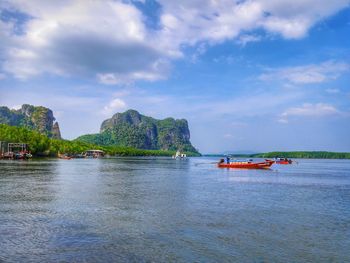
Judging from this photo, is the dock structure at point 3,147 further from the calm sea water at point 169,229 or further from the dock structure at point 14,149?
the calm sea water at point 169,229

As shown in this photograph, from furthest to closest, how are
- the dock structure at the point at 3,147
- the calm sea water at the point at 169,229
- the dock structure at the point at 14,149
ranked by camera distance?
the dock structure at the point at 3,147 → the dock structure at the point at 14,149 → the calm sea water at the point at 169,229

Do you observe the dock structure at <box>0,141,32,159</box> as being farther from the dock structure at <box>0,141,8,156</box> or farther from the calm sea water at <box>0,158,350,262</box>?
the calm sea water at <box>0,158,350,262</box>

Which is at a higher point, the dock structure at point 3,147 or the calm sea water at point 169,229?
the dock structure at point 3,147

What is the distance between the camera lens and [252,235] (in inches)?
928

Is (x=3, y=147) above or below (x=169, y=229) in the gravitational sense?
above

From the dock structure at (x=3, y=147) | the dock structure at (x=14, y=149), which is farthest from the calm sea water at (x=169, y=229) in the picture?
the dock structure at (x=3, y=147)

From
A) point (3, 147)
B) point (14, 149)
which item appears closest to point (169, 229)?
point (3, 147)

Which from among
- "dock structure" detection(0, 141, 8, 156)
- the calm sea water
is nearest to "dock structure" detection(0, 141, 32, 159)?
"dock structure" detection(0, 141, 8, 156)

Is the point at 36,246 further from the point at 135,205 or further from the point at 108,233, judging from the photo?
the point at 135,205

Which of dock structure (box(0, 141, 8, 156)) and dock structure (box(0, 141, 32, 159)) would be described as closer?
dock structure (box(0, 141, 32, 159))

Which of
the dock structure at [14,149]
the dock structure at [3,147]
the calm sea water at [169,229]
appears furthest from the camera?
the dock structure at [3,147]

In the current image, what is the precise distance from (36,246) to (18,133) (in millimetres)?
180239

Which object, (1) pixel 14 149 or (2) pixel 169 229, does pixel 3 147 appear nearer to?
(1) pixel 14 149

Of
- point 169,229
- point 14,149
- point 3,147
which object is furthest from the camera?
point 14,149
